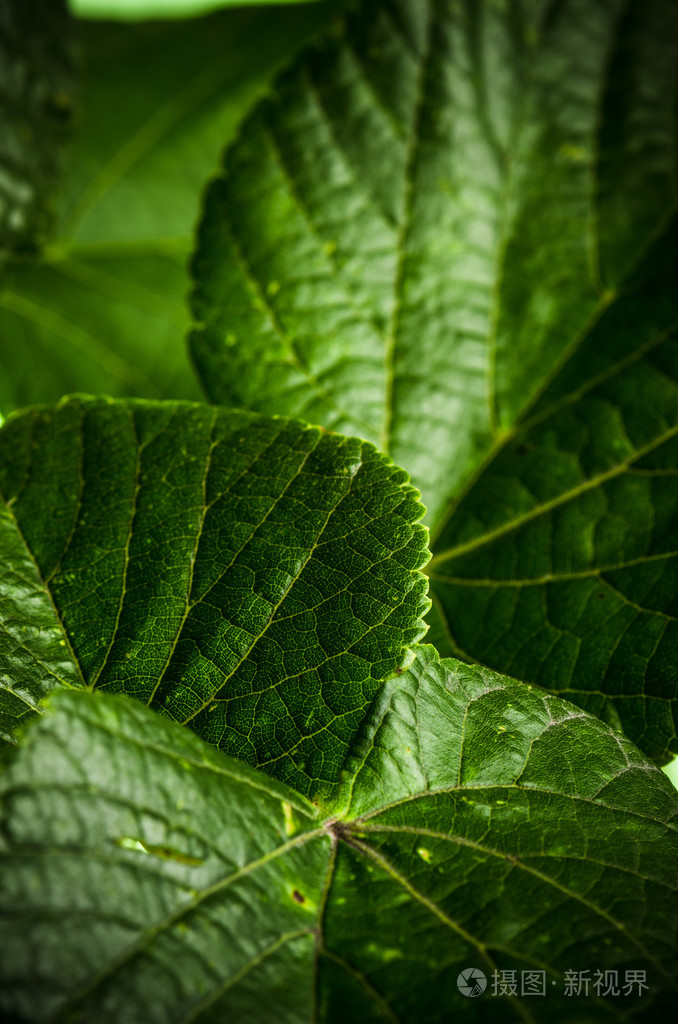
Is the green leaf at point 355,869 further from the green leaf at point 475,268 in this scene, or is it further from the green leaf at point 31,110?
the green leaf at point 31,110

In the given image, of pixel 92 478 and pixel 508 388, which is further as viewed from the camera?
pixel 508 388

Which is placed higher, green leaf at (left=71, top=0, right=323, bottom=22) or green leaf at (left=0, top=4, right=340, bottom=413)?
green leaf at (left=71, top=0, right=323, bottom=22)

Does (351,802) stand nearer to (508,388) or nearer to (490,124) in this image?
(508,388)

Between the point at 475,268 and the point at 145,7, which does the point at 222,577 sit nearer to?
the point at 475,268

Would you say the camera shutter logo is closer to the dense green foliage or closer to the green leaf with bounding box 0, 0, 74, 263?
the dense green foliage

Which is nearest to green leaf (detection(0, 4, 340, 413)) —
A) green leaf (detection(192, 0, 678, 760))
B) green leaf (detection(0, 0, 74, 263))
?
green leaf (detection(0, 0, 74, 263))

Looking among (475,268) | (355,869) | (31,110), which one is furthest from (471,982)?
(31,110)

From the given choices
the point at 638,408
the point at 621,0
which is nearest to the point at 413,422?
the point at 638,408
